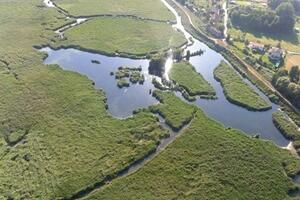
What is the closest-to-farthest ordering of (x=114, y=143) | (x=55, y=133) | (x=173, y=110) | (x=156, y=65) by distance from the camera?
(x=114, y=143) → (x=55, y=133) → (x=173, y=110) → (x=156, y=65)

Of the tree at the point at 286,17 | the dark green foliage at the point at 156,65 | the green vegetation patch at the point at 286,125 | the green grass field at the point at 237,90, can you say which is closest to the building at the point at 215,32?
the green grass field at the point at 237,90

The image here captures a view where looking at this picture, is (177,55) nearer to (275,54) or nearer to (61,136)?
(275,54)

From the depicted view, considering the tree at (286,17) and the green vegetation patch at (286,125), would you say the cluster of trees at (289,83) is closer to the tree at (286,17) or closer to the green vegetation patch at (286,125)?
the green vegetation patch at (286,125)

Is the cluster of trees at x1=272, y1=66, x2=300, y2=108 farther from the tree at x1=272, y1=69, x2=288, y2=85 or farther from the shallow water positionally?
the shallow water

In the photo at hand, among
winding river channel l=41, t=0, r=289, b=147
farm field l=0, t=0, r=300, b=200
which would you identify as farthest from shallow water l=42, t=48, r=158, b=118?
farm field l=0, t=0, r=300, b=200

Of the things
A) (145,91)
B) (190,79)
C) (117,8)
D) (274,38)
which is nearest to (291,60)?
(274,38)

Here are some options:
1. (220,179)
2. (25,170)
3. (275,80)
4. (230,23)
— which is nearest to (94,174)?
(25,170)

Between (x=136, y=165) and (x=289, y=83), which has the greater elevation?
(x=289, y=83)
